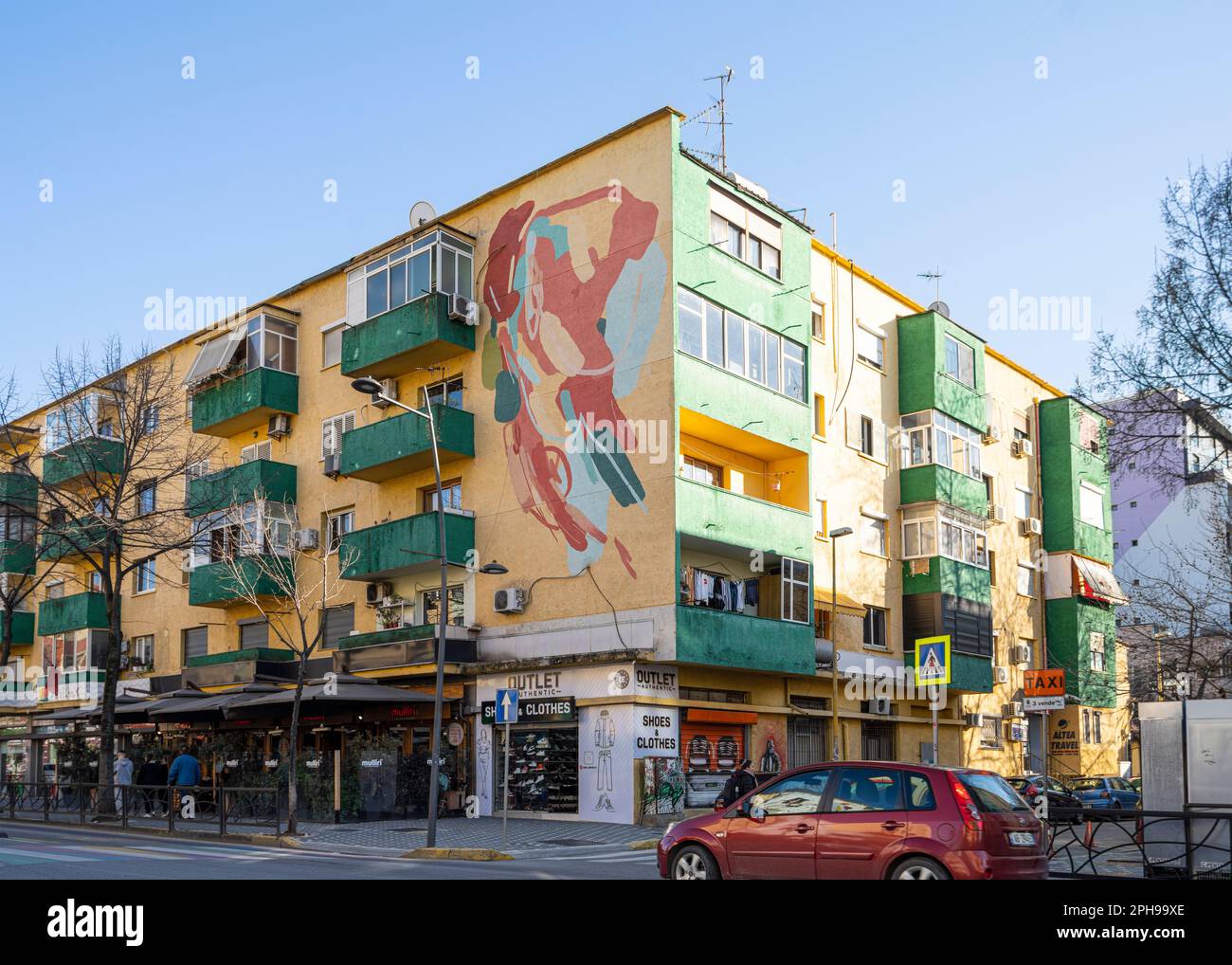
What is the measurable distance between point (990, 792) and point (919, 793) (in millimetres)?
771

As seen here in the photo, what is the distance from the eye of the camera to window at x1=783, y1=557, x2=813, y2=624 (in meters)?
31.6

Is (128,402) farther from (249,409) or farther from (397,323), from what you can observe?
(397,323)

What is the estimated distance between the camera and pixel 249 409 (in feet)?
127

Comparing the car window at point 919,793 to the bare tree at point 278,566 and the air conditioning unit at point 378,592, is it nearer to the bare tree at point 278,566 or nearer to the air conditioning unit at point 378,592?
the air conditioning unit at point 378,592

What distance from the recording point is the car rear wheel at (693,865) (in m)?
12.7

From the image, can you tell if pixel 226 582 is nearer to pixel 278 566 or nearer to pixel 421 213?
pixel 278 566

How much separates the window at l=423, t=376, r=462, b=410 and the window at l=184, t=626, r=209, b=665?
12864mm

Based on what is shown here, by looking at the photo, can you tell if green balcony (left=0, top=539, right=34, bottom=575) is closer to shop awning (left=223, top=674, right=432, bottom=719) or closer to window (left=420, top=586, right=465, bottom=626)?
shop awning (left=223, top=674, right=432, bottom=719)

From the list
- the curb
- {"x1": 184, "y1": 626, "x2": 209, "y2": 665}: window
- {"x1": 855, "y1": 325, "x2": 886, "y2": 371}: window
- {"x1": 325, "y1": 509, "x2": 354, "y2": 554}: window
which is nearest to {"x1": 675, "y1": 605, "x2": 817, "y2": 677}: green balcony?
the curb

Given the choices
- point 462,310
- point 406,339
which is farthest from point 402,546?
point 462,310

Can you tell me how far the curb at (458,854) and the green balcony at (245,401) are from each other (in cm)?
2104
